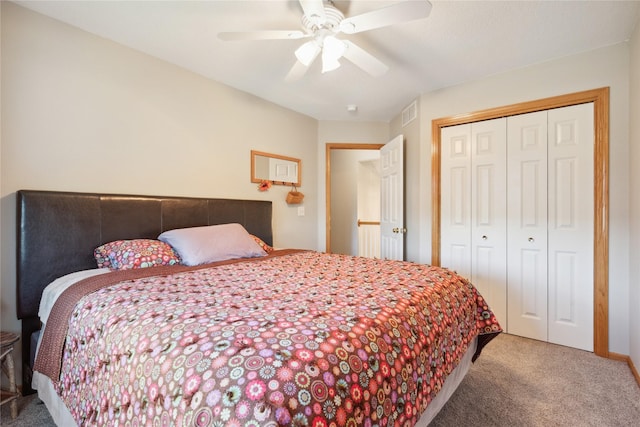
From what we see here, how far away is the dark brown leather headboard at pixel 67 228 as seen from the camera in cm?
164

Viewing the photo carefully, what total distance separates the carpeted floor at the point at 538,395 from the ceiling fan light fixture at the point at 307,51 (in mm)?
2110

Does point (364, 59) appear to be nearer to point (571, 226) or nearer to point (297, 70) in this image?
point (297, 70)

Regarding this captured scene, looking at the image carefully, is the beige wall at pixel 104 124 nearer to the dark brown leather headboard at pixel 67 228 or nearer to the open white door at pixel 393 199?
the dark brown leather headboard at pixel 67 228

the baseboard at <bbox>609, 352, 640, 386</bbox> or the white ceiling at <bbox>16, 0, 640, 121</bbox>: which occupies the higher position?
the white ceiling at <bbox>16, 0, 640, 121</bbox>

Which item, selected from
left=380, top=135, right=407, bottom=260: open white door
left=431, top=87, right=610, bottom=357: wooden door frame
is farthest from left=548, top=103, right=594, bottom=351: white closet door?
left=380, top=135, right=407, bottom=260: open white door

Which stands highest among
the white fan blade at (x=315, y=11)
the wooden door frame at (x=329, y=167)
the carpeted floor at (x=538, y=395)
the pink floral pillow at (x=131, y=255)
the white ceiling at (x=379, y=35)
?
the white ceiling at (x=379, y=35)

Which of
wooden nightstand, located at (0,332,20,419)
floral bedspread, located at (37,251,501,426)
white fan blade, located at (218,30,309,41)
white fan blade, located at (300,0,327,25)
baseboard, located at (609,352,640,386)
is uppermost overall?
white fan blade, located at (300,0,327,25)

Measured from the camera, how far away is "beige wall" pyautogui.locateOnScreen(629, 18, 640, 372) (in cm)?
184

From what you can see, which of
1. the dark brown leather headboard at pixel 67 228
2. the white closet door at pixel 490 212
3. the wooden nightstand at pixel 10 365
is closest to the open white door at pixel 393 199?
the white closet door at pixel 490 212

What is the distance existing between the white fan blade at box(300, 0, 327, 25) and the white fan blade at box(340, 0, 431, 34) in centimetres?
11

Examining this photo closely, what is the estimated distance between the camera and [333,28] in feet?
5.58

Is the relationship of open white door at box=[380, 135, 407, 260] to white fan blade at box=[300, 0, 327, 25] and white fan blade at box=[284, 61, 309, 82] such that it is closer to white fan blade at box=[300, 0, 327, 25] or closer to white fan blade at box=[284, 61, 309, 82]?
white fan blade at box=[284, 61, 309, 82]

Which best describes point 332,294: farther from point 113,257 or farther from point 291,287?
point 113,257

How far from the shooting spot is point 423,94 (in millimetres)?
2986
